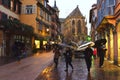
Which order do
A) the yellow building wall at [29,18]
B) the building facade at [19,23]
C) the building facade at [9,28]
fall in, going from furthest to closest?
the yellow building wall at [29,18], the building facade at [19,23], the building facade at [9,28]

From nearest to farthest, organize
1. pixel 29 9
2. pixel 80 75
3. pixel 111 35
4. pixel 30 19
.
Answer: pixel 80 75
pixel 111 35
pixel 30 19
pixel 29 9

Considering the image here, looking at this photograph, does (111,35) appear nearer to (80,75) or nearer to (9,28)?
(9,28)

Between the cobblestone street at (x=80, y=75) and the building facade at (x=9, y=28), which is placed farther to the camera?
the building facade at (x=9, y=28)

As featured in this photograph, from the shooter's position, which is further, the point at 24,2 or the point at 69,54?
the point at 24,2

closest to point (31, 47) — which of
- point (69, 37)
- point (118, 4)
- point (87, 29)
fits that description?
point (118, 4)

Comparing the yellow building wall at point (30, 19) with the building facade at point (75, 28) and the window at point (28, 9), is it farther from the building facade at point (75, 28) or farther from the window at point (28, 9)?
the building facade at point (75, 28)

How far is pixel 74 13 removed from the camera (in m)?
143

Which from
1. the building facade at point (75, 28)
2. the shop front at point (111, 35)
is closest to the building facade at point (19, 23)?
the shop front at point (111, 35)

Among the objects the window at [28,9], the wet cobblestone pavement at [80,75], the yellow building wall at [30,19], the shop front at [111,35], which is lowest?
the wet cobblestone pavement at [80,75]

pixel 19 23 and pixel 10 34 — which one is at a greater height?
pixel 19 23

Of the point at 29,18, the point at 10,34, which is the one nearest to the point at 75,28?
the point at 29,18

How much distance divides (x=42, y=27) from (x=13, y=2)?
2045 centimetres

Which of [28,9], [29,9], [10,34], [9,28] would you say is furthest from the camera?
[29,9]

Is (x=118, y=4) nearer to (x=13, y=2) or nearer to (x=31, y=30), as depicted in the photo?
(x=13, y=2)
